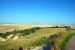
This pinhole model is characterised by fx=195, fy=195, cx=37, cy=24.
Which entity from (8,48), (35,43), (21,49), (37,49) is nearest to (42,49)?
(37,49)

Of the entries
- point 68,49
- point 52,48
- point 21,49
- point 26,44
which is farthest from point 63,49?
point 21,49

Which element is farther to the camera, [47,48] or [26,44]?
[26,44]

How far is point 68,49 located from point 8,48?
242 inches

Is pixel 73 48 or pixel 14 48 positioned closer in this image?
pixel 14 48

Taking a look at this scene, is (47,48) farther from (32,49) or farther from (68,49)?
(68,49)

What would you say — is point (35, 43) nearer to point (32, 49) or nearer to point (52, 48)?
point (52, 48)

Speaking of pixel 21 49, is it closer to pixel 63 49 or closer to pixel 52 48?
pixel 52 48

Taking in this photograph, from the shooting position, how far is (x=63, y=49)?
19.2 m

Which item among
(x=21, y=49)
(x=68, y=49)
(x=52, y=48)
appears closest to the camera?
(x=21, y=49)

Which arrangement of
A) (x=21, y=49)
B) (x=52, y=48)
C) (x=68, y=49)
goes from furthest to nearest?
(x=68, y=49) < (x=52, y=48) < (x=21, y=49)

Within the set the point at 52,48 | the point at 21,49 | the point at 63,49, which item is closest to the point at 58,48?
the point at 63,49

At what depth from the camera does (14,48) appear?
618 inches

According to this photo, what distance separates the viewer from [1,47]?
646 inches

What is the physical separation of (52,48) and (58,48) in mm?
1842
